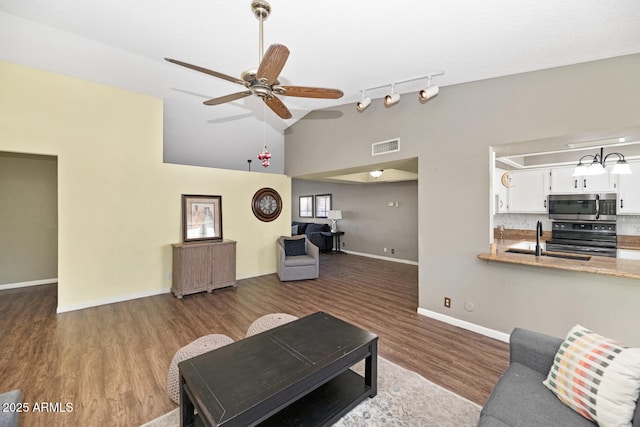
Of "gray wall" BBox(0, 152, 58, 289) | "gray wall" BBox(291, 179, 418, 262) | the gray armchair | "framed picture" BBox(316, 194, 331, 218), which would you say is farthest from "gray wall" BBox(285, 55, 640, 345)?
"gray wall" BBox(0, 152, 58, 289)

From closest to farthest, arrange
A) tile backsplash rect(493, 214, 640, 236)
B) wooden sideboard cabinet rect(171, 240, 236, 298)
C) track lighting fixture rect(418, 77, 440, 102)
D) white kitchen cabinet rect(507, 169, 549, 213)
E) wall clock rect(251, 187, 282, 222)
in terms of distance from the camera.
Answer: track lighting fixture rect(418, 77, 440, 102), tile backsplash rect(493, 214, 640, 236), wooden sideboard cabinet rect(171, 240, 236, 298), white kitchen cabinet rect(507, 169, 549, 213), wall clock rect(251, 187, 282, 222)

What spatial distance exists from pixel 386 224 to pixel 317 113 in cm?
364

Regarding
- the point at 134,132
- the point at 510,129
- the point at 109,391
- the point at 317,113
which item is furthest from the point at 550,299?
the point at 134,132

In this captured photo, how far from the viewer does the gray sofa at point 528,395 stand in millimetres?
1231

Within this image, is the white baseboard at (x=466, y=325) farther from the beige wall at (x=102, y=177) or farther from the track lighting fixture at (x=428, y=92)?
the beige wall at (x=102, y=177)

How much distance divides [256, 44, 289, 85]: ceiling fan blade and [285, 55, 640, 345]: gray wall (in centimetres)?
230

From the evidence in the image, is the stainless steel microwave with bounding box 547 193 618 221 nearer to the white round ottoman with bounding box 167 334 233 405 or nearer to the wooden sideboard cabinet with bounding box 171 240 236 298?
the white round ottoman with bounding box 167 334 233 405

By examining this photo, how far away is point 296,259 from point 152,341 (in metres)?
2.77

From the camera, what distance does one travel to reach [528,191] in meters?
4.81

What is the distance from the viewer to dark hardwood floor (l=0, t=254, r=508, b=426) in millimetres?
1977

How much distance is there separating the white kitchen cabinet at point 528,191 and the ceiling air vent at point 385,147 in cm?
291

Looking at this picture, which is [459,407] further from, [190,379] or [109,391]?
[109,391]

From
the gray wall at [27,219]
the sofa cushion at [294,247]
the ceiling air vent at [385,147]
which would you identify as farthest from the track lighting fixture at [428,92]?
the gray wall at [27,219]

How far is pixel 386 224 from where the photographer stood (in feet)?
23.6
